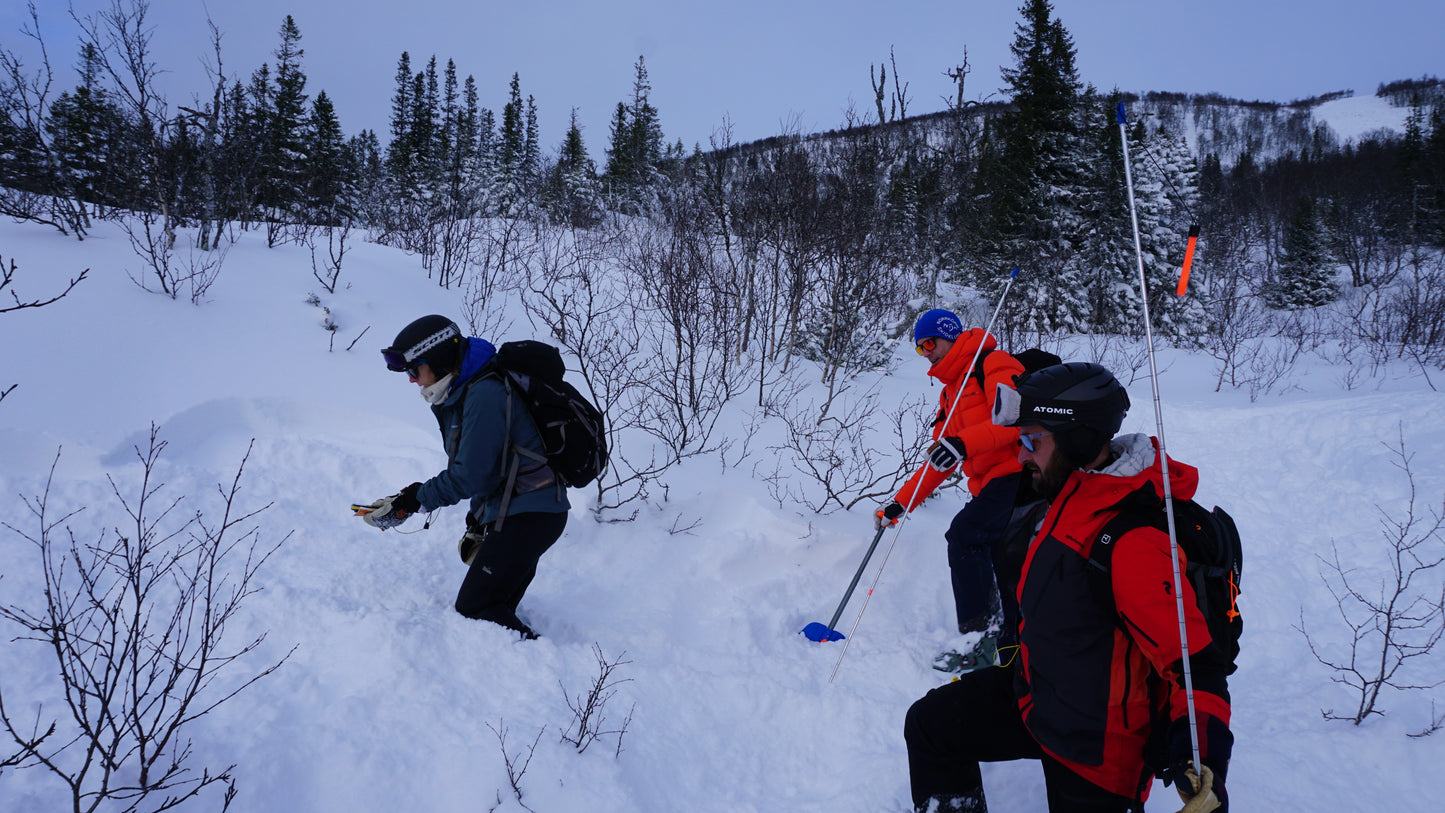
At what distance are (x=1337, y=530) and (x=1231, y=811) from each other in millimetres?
4083

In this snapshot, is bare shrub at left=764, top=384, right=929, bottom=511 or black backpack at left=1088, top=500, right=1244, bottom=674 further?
bare shrub at left=764, top=384, right=929, bottom=511

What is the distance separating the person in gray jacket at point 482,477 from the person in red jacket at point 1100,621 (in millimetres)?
2274

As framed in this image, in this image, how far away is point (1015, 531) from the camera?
83.0 inches

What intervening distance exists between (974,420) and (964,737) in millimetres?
1937

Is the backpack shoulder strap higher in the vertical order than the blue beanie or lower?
lower

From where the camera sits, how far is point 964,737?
2.17 metres

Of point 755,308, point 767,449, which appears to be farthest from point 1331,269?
point 767,449

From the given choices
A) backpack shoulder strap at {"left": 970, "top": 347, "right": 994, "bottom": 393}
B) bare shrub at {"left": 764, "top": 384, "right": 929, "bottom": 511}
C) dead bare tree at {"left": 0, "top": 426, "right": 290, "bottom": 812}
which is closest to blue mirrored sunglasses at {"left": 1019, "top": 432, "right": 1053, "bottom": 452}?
backpack shoulder strap at {"left": 970, "top": 347, "right": 994, "bottom": 393}

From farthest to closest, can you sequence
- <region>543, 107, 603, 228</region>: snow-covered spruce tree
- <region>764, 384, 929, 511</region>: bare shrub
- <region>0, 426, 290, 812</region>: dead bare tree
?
<region>543, 107, 603, 228</region>: snow-covered spruce tree
<region>764, 384, 929, 511</region>: bare shrub
<region>0, 426, 290, 812</region>: dead bare tree

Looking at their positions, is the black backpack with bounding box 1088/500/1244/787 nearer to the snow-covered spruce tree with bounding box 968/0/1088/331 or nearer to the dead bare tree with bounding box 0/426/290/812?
the dead bare tree with bounding box 0/426/290/812

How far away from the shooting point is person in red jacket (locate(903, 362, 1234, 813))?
1605mm

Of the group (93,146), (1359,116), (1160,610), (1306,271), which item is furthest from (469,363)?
(1359,116)

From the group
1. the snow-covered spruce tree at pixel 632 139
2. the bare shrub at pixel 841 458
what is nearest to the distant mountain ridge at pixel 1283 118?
the snow-covered spruce tree at pixel 632 139

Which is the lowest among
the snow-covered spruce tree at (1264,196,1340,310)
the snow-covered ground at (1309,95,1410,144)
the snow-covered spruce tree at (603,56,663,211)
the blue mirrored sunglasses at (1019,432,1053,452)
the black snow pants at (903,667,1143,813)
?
the black snow pants at (903,667,1143,813)
